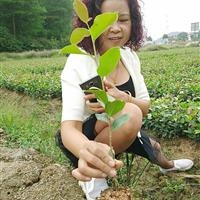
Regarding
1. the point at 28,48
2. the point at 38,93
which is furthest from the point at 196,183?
the point at 28,48

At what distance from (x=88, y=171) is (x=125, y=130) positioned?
806 millimetres

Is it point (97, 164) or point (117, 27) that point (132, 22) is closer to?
point (117, 27)

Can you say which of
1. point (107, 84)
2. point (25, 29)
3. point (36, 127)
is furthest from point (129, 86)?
point (25, 29)

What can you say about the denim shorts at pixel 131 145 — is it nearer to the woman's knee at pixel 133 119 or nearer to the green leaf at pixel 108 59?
the woman's knee at pixel 133 119

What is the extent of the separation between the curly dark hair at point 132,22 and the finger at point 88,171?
3.09 feet

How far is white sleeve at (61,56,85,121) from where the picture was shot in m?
1.62

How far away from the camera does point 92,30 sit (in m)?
0.96

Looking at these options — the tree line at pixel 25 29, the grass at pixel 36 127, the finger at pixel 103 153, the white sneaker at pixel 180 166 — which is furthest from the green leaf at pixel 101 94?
the tree line at pixel 25 29

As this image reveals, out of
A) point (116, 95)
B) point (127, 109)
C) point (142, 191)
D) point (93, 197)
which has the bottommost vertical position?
point (142, 191)

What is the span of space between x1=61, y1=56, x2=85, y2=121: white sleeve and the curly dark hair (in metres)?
0.19

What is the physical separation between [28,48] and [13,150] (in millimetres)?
33263

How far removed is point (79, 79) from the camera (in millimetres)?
1792

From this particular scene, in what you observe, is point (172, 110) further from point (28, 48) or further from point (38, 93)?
point (28, 48)

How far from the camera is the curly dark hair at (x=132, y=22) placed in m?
1.87
